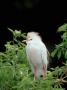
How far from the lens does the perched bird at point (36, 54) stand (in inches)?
222

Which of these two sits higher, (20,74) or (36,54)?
(36,54)

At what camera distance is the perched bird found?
18.5 feet

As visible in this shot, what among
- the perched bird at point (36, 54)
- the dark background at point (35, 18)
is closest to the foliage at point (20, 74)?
the perched bird at point (36, 54)

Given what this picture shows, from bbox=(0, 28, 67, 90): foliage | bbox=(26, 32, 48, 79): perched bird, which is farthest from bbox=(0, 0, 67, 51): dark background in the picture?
bbox=(26, 32, 48, 79): perched bird

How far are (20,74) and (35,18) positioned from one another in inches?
121

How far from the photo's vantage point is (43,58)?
225 inches

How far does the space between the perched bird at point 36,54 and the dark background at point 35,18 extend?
2.59 m

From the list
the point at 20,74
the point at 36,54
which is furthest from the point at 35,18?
the point at 20,74

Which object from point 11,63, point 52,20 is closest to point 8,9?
point 52,20

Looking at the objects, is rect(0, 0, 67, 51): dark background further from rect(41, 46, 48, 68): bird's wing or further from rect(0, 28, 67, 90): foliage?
rect(41, 46, 48, 68): bird's wing

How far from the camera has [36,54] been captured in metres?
5.72

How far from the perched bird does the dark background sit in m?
2.59

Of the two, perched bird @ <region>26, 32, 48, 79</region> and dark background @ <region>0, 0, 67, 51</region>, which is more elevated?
dark background @ <region>0, 0, 67, 51</region>

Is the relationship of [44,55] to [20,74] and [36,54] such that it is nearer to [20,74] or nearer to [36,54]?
[36,54]
